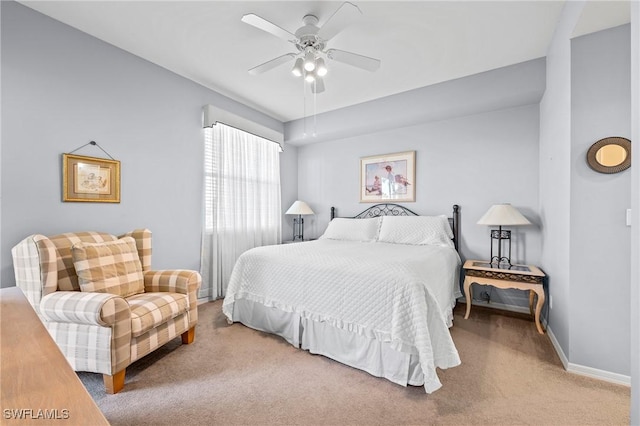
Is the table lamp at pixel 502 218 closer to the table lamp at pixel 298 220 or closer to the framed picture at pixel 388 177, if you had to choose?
the framed picture at pixel 388 177

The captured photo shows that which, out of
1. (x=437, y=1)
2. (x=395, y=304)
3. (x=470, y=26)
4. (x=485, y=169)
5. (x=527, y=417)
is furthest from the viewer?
(x=485, y=169)

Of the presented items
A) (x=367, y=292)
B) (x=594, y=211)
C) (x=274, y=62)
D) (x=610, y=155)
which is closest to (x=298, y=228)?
(x=274, y=62)

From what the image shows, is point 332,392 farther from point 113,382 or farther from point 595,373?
point 595,373

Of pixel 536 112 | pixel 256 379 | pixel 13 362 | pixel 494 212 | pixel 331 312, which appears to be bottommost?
pixel 256 379

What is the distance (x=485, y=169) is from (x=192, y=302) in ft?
12.0

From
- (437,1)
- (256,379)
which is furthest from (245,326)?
(437,1)

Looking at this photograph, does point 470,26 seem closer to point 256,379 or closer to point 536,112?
point 536,112

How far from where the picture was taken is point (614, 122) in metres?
1.94

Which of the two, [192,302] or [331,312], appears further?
[192,302]

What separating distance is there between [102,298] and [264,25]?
2.16 m

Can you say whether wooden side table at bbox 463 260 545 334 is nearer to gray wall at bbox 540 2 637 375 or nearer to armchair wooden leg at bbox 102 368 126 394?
gray wall at bbox 540 2 637 375

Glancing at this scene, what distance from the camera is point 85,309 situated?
5.57ft

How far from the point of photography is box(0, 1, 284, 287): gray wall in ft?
6.89

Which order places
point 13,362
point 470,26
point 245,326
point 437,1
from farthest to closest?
point 245,326 → point 470,26 → point 437,1 → point 13,362
